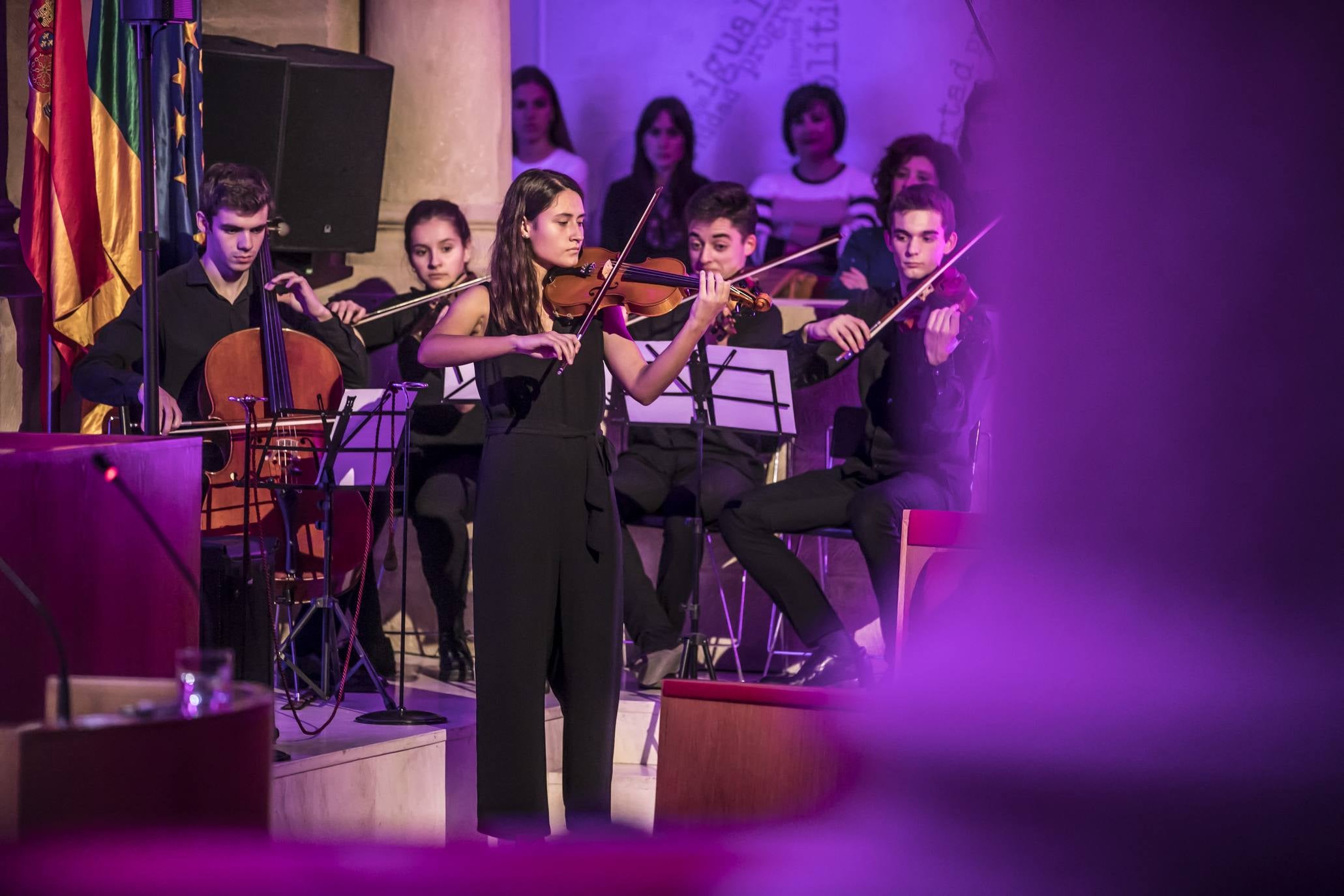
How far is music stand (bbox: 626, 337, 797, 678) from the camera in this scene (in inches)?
157

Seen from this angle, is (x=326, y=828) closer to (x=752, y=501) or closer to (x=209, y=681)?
(x=752, y=501)

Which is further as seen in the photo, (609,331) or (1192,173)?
(609,331)

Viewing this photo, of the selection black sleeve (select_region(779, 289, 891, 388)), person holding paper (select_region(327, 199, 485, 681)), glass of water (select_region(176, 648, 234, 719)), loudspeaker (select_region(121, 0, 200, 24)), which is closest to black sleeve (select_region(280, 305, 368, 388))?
person holding paper (select_region(327, 199, 485, 681))

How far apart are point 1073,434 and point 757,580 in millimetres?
3271

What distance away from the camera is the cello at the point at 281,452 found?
3623 millimetres

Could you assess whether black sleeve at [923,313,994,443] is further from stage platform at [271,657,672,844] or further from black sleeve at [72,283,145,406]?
black sleeve at [72,283,145,406]

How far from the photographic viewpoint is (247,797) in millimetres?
1397

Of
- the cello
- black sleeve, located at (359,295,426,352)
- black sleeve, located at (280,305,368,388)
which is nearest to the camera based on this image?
the cello

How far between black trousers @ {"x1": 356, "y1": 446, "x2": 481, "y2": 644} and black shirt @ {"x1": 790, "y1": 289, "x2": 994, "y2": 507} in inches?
41.4

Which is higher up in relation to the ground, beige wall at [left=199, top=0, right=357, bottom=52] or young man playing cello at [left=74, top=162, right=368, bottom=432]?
beige wall at [left=199, top=0, right=357, bottom=52]

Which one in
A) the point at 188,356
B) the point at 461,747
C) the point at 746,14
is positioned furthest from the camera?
the point at 746,14

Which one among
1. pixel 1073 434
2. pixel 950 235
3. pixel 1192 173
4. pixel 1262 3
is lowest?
pixel 1073 434

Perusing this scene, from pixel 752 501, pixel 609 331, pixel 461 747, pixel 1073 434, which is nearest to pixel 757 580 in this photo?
pixel 752 501

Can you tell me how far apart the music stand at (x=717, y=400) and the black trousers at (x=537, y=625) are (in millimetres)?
959
